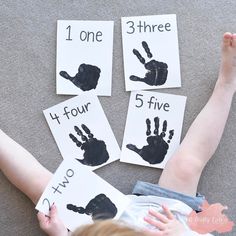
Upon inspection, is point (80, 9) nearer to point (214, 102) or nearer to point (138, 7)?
point (138, 7)

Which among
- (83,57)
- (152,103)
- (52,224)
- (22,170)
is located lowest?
(52,224)

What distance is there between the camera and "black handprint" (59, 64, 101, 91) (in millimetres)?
1151

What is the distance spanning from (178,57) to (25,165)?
46 centimetres

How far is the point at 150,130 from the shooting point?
1.16 m

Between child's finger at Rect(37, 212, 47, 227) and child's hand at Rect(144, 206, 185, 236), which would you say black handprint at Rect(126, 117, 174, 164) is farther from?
child's finger at Rect(37, 212, 47, 227)

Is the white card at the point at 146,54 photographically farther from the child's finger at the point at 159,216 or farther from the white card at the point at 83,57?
the child's finger at the point at 159,216

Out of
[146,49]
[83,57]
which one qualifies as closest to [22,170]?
[83,57]

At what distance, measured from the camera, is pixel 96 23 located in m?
1.16

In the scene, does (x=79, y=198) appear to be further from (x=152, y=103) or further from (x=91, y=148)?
(x=152, y=103)

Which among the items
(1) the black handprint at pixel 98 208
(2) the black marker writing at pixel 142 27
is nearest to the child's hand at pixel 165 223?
(1) the black handprint at pixel 98 208

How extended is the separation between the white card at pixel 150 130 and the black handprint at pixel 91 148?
5cm

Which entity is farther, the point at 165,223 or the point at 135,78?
the point at 135,78

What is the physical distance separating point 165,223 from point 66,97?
38 centimetres

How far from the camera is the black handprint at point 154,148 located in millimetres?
1157
